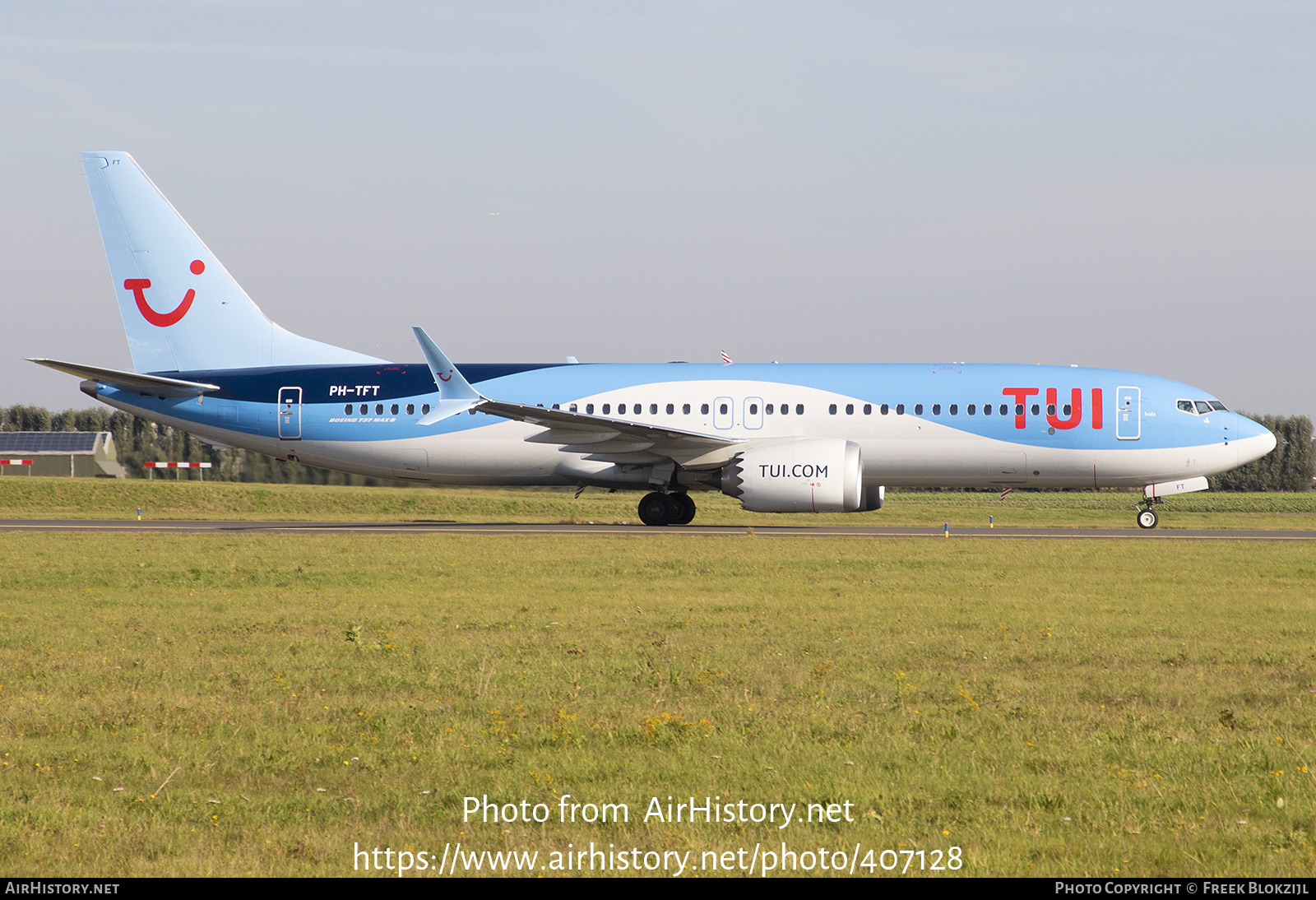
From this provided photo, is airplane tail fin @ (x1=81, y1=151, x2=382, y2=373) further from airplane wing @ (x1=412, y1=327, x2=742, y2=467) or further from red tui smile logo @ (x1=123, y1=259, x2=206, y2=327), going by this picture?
airplane wing @ (x1=412, y1=327, x2=742, y2=467)

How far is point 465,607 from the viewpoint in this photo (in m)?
14.2

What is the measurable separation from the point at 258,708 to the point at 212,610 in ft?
19.0

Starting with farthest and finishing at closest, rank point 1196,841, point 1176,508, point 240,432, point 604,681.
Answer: point 1176,508, point 240,432, point 604,681, point 1196,841

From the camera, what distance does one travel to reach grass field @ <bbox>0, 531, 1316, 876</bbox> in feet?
19.0

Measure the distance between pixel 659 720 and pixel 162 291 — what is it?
2756 cm

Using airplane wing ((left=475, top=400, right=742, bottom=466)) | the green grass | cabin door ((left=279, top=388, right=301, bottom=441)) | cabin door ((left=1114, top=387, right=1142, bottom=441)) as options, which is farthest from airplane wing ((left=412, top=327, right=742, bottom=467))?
cabin door ((left=1114, top=387, right=1142, bottom=441))

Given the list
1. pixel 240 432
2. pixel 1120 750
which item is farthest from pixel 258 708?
pixel 240 432

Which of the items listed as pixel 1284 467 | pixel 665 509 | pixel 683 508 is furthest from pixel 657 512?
pixel 1284 467

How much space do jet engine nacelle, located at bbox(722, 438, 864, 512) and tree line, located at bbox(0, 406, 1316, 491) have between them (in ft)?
87.4

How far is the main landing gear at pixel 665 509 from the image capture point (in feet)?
97.9

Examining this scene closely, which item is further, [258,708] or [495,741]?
[258,708]

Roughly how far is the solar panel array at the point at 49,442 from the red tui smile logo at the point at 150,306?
3948 centimetres

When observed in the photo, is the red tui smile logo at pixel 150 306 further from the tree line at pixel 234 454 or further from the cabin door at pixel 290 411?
the tree line at pixel 234 454
